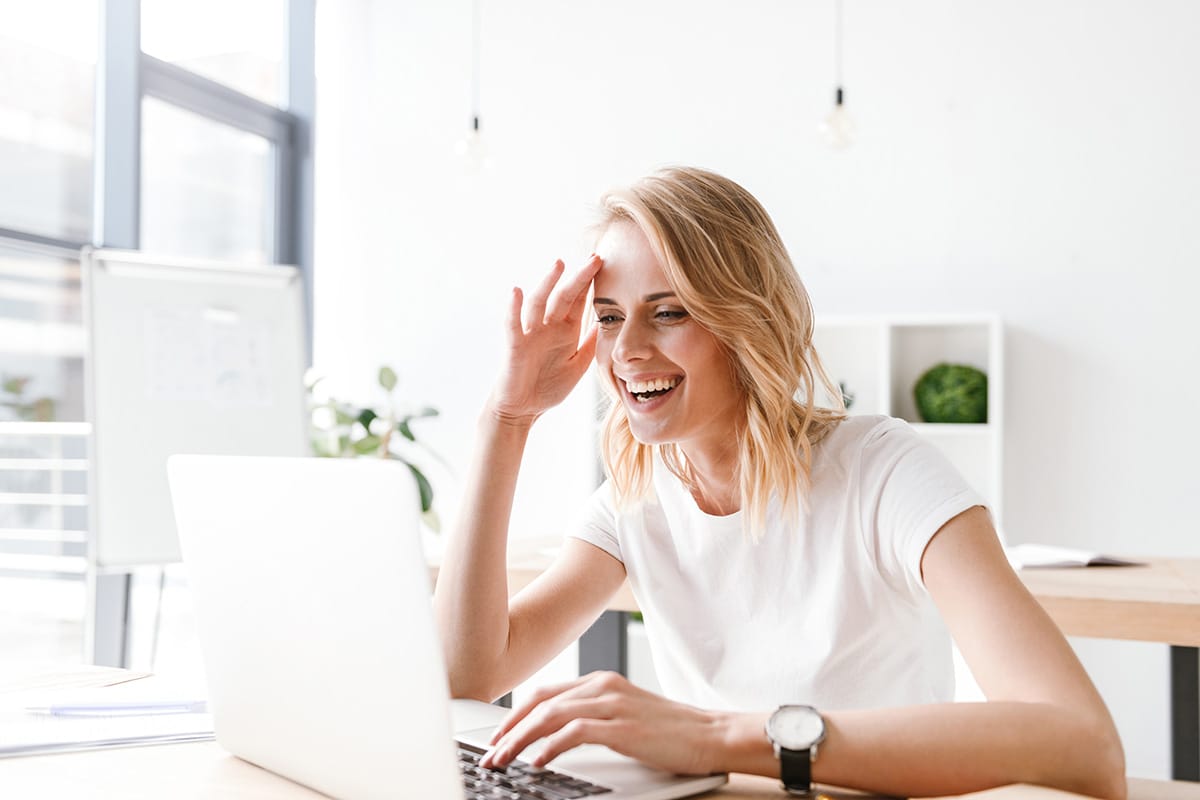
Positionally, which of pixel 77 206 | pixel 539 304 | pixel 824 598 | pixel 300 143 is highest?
pixel 300 143

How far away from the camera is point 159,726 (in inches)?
43.1

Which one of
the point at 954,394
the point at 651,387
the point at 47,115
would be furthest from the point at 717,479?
the point at 47,115

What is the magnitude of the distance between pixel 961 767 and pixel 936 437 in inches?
110

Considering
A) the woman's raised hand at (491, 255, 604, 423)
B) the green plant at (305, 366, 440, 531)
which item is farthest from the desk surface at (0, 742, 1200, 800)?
the green plant at (305, 366, 440, 531)

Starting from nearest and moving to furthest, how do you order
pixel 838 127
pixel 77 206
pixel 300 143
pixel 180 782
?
pixel 180 782 < pixel 838 127 < pixel 77 206 < pixel 300 143

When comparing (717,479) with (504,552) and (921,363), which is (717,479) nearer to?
(504,552)

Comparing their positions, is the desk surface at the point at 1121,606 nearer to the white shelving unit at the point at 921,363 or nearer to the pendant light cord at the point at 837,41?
the white shelving unit at the point at 921,363

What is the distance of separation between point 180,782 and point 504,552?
0.48 m

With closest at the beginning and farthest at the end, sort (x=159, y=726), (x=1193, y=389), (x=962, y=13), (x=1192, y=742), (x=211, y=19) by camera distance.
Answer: (x=159, y=726) < (x=1192, y=742) < (x=1193, y=389) < (x=962, y=13) < (x=211, y=19)

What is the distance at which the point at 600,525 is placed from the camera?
4.81 ft

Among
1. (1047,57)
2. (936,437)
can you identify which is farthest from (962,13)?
(936,437)

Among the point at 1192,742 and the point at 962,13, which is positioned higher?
the point at 962,13

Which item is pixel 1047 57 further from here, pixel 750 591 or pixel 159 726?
pixel 159 726

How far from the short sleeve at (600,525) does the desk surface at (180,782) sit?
558mm
